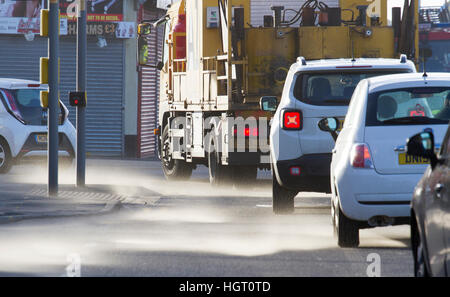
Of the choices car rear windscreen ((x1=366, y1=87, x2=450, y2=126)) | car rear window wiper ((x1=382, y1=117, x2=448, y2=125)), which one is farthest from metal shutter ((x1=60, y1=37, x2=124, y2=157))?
car rear window wiper ((x1=382, y1=117, x2=448, y2=125))

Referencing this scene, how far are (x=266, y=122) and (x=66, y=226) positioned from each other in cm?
576

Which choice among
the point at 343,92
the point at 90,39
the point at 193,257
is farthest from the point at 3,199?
the point at 90,39

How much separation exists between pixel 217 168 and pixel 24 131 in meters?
4.99

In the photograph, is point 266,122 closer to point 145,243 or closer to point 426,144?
point 145,243

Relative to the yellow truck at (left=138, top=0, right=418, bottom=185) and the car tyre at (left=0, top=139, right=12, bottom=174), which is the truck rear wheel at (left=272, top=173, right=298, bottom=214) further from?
the car tyre at (left=0, top=139, right=12, bottom=174)

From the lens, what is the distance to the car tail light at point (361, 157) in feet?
36.2

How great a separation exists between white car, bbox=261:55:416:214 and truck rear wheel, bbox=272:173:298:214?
36cm

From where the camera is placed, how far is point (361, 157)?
36.2ft

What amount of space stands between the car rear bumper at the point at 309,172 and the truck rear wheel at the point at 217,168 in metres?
6.60

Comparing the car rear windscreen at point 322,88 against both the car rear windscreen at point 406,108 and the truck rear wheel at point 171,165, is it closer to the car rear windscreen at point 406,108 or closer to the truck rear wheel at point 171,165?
the car rear windscreen at point 406,108

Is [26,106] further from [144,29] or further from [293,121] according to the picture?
[293,121]

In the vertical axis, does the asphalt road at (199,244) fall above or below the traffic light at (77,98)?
below

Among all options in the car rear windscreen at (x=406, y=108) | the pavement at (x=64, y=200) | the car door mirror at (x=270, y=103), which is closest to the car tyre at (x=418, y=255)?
the car rear windscreen at (x=406, y=108)

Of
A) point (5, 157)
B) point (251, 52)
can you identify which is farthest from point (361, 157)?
point (5, 157)
